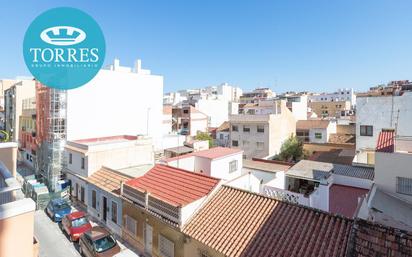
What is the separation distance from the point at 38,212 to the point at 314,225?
59.9ft

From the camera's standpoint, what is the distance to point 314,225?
877 cm

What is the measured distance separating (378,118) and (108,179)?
24.2 m

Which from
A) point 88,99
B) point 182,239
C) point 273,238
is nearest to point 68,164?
point 88,99

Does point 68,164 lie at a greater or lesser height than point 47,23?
lesser

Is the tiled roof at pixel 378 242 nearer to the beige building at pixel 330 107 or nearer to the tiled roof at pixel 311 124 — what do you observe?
the tiled roof at pixel 311 124

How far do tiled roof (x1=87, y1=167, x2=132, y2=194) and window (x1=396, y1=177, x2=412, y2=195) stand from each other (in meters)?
14.0

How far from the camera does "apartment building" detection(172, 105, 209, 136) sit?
158 feet

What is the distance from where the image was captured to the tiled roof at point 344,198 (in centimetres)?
1316

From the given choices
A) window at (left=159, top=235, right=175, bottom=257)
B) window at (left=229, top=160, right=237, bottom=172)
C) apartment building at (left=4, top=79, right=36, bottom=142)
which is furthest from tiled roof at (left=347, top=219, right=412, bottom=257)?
apartment building at (left=4, top=79, right=36, bottom=142)

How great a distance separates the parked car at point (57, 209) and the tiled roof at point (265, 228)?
35.4ft

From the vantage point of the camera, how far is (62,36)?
17188mm

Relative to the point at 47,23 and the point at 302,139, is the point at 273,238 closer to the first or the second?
the point at 47,23

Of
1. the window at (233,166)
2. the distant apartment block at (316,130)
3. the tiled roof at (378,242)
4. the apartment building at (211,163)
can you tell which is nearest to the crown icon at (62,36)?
the apartment building at (211,163)

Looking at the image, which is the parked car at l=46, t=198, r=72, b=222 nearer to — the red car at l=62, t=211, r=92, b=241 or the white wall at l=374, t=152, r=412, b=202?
the red car at l=62, t=211, r=92, b=241
